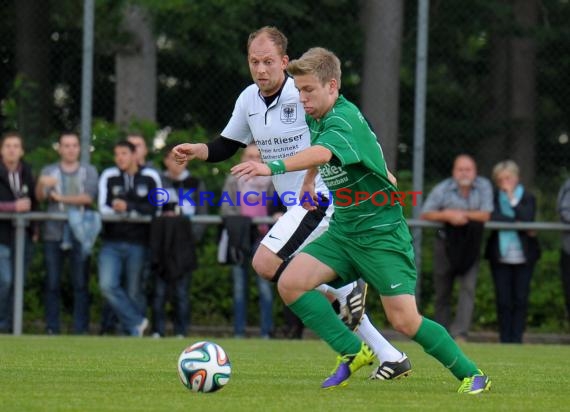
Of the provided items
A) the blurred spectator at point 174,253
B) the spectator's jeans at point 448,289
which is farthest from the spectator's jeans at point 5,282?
the spectator's jeans at point 448,289

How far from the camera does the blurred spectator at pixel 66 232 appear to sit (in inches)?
538

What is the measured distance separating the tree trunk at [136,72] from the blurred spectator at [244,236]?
6.32 feet

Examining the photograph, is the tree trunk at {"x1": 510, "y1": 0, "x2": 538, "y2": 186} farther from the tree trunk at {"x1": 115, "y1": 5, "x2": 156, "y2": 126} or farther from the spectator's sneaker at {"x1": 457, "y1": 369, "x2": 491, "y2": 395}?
the spectator's sneaker at {"x1": 457, "y1": 369, "x2": 491, "y2": 395}

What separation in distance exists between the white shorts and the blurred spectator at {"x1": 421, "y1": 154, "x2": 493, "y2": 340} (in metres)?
5.07

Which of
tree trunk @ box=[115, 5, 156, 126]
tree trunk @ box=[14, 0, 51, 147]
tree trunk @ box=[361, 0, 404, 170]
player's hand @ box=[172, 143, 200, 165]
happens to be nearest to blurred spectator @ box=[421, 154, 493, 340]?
tree trunk @ box=[361, 0, 404, 170]

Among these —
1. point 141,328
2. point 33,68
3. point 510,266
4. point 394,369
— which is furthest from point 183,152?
point 33,68

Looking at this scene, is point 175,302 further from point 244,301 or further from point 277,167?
point 277,167

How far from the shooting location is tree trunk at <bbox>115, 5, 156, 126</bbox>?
1532 centimetres

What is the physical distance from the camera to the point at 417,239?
1399 centimetres

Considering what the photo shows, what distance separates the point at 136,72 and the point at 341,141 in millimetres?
9127

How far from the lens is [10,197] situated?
13617 millimetres

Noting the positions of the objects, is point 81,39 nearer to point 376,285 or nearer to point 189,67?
point 189,67

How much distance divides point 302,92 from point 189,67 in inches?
344

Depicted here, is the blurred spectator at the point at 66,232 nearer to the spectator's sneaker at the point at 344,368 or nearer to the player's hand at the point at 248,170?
the spectator's sneaker at the point at 344,368
